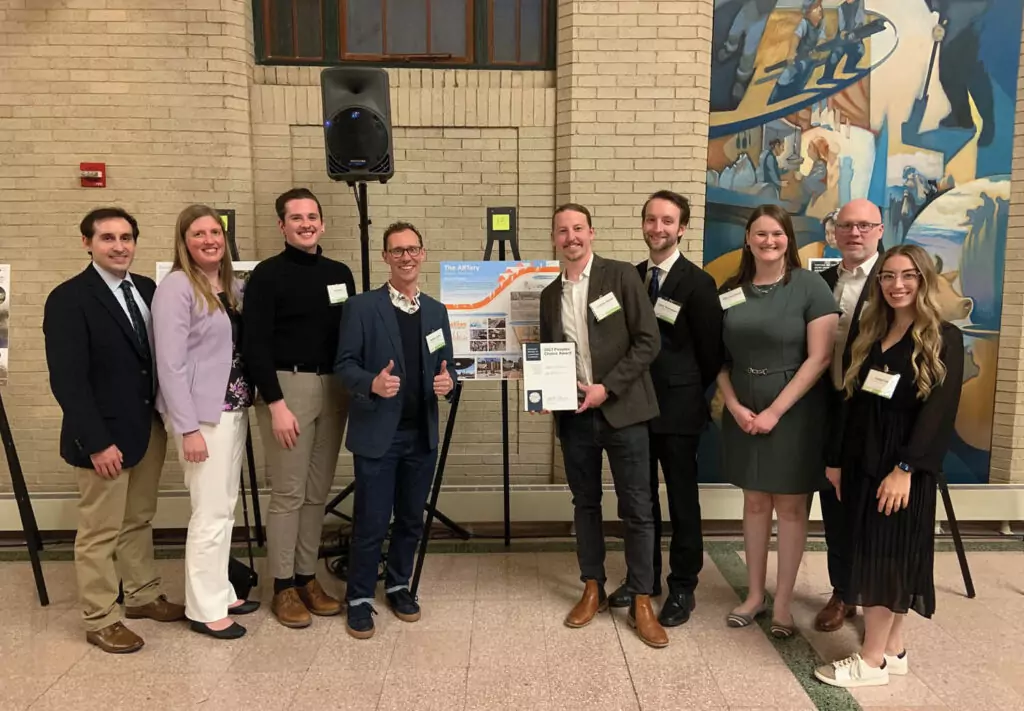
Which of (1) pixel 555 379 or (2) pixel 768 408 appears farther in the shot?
(1) pixel 555 379

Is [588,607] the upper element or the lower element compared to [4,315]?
lower

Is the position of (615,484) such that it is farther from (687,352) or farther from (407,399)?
(407,399)

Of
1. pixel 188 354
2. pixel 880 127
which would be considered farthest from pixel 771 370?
pixel 880 127

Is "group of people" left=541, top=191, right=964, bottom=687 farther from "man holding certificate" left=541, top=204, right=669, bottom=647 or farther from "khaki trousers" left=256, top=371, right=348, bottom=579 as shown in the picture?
"khaki trousers" left=256, top=371, right=348, bottom=579

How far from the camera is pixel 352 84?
3340 mm

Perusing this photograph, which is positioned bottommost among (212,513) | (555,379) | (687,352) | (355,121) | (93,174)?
(212,513)

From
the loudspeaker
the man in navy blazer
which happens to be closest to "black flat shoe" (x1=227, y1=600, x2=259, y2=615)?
the man in navy blazer

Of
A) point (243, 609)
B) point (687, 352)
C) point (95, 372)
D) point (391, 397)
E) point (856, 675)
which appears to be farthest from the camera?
point (243, 609)

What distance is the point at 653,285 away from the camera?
282 cm

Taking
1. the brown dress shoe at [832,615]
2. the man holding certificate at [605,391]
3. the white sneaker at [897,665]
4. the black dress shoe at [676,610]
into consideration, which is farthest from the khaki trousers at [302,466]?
the white sneaker at [897,665]

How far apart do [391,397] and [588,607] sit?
1.36 metres

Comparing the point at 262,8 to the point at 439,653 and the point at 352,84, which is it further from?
the point at 439,653

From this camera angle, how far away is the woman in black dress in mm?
2184

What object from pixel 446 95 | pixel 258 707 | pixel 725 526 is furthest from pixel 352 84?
pixel 725 526
